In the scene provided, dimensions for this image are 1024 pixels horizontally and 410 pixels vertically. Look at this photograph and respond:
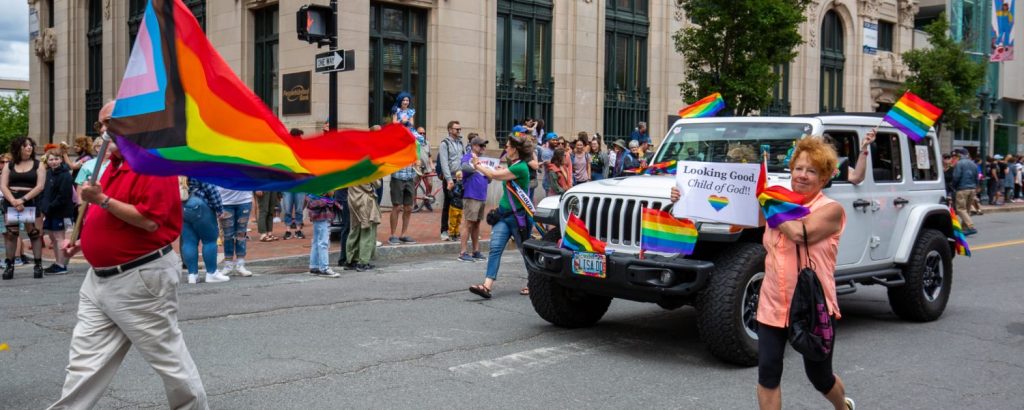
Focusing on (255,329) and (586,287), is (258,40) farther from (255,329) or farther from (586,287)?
(586,287)

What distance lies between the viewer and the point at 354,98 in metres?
20.5

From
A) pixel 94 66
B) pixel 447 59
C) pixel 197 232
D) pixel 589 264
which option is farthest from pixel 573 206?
pixel 94 66

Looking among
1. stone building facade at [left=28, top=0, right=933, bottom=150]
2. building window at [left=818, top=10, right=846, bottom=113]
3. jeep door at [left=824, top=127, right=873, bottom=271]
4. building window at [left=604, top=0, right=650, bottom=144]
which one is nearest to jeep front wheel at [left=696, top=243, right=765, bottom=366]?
jeep door at [left=824, top=127, right=873, bottom=271]

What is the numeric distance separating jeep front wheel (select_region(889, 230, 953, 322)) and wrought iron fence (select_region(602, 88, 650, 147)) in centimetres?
1719

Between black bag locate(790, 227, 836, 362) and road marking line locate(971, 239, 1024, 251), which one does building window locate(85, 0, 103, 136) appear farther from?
black bag locate(790, 227, 836, 362)

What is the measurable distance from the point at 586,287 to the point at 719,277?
1.10 metres

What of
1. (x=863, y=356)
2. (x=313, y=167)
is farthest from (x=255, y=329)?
(x=863, y=356)

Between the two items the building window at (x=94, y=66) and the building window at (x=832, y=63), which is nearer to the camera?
the building window at (x=94, y=66)

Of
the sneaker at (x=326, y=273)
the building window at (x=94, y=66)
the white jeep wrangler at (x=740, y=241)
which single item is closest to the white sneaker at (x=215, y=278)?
the sneaker at (x=326, y=273)

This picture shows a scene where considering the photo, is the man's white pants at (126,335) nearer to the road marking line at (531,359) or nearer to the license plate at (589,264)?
the road marking line at (531,359)

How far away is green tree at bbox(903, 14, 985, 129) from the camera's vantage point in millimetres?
30703

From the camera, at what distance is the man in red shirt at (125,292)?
4.52 metres

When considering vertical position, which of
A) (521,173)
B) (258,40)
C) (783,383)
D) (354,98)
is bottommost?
(783,383)

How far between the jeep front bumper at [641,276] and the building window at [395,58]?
14263 mm
